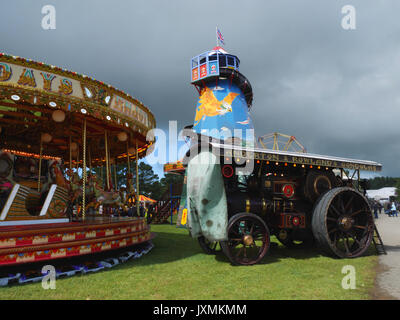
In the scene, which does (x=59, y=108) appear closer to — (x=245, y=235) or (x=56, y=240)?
(x=56, y=240)

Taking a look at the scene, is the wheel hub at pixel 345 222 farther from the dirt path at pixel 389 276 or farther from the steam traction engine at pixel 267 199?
the dirt path at pixel 389 276

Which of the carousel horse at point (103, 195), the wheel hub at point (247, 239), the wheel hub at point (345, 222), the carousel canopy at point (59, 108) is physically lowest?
the wheel hub at point (247, 239)

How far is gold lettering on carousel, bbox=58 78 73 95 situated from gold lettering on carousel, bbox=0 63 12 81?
91 centimetres

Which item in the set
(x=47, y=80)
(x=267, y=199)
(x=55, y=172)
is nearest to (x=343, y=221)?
(x=267, y=199)

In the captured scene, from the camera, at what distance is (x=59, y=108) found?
6043 mm

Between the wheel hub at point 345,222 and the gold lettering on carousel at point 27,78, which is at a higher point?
the gold lettering on carousel at point 27,78

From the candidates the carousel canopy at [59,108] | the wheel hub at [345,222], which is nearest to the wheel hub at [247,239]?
the wheel hub at [345,222]

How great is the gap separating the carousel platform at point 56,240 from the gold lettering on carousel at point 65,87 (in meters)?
2.92

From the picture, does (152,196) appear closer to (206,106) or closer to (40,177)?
(206,106)

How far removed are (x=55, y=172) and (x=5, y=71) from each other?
3617mm

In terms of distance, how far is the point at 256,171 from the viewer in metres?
7.26

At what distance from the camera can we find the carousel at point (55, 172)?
5.39 m

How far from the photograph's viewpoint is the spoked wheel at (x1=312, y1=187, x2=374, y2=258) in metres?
6.62
